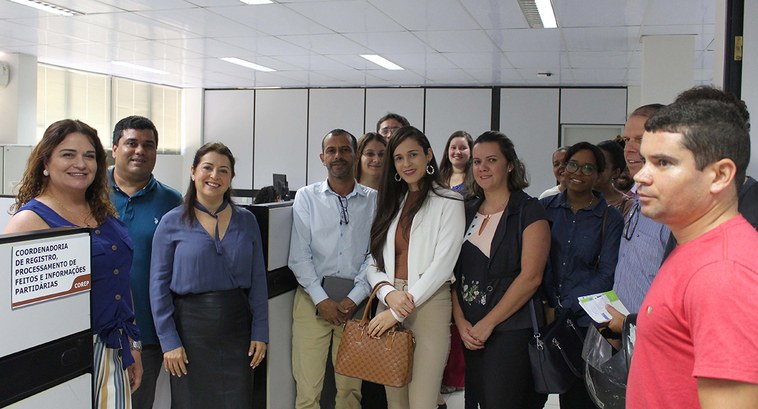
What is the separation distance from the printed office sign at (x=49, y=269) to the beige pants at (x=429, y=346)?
1.33 m

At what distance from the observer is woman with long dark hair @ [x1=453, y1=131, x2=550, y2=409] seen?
250 centimetres

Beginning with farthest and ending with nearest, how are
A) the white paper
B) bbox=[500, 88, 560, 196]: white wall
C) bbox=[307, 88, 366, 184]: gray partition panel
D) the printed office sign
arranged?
bbox=[307, 88, 366, 184]: gray partition panel → bbox=[500, 88, 560, 196]: white wall → the white paper → the printed office sign

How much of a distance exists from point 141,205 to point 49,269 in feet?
3.21

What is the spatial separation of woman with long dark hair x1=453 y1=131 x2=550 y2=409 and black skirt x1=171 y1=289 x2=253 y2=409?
0.96 meters

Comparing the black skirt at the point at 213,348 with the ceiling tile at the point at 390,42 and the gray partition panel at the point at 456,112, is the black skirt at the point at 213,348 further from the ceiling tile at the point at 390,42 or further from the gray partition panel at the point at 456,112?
the gray partition panel at the point at 456,112

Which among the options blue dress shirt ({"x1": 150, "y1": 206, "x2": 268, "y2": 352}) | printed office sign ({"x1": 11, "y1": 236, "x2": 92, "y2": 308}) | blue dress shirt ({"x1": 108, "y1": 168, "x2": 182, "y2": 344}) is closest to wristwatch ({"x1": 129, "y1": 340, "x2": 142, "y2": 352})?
blue dress shirt ({"x1": 150, "y1": 206, "x2": 268, "y2": 352})

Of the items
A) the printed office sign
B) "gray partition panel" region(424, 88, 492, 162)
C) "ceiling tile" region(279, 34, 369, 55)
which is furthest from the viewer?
"gray partition panel" region(424, 88, 492, 162)

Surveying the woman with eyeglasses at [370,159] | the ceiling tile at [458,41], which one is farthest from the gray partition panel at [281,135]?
the woman with eyeglasses at [370,159]

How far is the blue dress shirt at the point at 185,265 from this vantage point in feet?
7.98

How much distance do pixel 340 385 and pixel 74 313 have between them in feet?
4.94

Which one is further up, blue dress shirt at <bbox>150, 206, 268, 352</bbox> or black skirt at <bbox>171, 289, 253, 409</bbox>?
blue dress shirt at <bbox>150, 206, 268, 352</bbox>

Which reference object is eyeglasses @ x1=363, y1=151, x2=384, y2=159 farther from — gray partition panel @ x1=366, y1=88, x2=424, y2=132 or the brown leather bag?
gray partition panel @ x1=366, y1=88, x2=424, y2=132

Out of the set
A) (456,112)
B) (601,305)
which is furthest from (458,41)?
(601,305)

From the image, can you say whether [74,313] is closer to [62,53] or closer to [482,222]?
[482,222]
